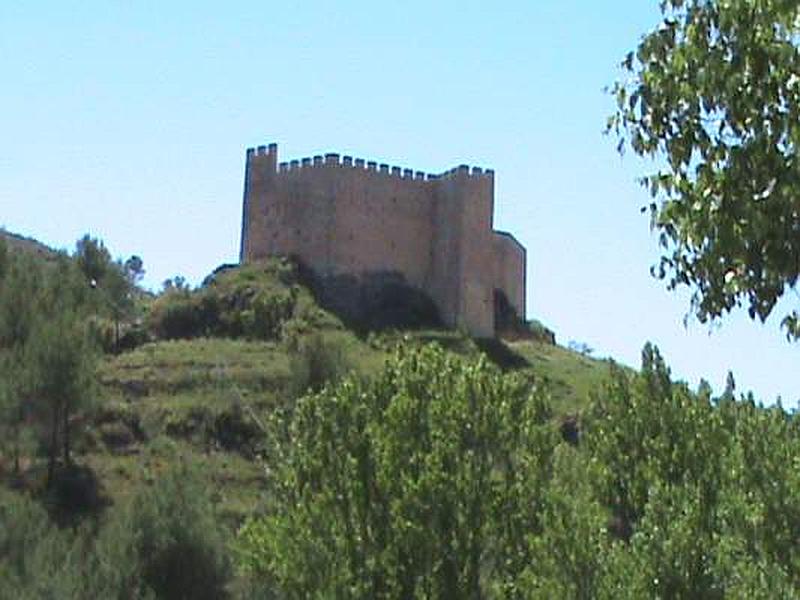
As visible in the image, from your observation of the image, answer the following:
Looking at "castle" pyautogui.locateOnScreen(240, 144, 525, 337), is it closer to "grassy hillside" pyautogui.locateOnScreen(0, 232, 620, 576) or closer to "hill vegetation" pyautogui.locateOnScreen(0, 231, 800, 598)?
"grassy hillside" pyautogui.locateOnScreen(0, 232, 620, 576)

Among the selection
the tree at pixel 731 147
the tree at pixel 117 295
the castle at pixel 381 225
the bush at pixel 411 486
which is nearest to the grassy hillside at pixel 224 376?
the tree at pixel 117 295

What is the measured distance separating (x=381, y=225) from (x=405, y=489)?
41.0 meters

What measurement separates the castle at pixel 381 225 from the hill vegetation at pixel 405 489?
54.0 ft

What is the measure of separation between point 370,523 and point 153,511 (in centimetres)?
1264

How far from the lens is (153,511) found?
3453 cm

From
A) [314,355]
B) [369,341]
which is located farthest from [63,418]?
[369,341]

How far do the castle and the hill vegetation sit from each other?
1646 centimetres

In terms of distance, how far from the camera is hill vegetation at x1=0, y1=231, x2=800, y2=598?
18500 mm

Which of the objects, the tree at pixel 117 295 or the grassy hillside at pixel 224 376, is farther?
the tree at pixel 117 295

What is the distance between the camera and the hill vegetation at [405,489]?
1850 centimetres

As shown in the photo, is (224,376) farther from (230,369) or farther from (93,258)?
(93,258)

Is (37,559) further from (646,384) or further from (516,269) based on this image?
(516,269)

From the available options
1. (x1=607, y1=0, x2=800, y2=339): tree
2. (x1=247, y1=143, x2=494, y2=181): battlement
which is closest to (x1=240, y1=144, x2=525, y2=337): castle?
(x1=247, y1=143, x2=494, y2=181): battlement

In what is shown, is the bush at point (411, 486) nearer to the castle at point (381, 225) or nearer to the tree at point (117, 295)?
the tree at point (117, 295)
